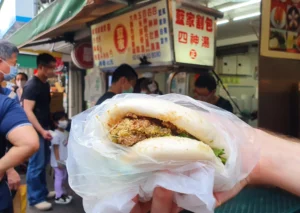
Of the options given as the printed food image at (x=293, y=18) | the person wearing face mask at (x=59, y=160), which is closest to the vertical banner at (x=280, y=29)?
the printed food image at (x=293, y=18)

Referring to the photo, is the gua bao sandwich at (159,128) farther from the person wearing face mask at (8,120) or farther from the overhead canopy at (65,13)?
the overhead canopy at (65,13)

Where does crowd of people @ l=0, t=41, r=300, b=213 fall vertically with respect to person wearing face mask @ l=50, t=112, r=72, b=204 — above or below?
above

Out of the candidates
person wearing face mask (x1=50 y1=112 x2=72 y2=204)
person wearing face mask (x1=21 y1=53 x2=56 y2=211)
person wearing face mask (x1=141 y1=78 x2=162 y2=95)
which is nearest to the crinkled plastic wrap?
person wearing face mask (x1=21 y1=53 x2=56 y2=211)

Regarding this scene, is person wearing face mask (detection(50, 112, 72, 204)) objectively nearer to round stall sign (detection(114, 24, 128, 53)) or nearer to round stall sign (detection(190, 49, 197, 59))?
round stall sign (detection(114, 24, 128, 53))

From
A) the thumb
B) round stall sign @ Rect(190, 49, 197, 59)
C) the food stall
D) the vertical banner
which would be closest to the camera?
the thumb

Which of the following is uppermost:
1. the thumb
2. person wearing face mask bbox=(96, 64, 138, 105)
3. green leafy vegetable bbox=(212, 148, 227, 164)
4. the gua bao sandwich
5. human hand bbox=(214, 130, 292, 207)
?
person wearing face mask bbox=(96, 64, 138, 105)

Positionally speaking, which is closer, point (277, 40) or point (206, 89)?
point (277, 40)

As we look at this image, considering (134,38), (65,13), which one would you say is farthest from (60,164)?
(65,13)

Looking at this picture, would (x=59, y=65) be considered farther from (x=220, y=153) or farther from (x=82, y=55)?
(x=220, y=153)
